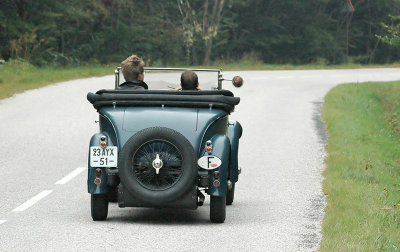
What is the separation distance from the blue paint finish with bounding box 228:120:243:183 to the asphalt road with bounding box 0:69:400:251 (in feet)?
1.32

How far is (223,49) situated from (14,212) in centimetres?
4870

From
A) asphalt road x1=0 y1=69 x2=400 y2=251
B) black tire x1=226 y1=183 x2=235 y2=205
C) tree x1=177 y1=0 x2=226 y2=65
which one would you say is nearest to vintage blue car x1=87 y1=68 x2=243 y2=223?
asphalt road x1=0 y1=69 x2=400 y2=251

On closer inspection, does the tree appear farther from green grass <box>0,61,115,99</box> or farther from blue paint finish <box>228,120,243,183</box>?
blue paint finish <box>228,120,243,183</box>

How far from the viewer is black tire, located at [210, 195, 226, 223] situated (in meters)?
8.63

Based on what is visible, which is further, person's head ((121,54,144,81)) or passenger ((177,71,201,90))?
person's head ((121,54,144,81))

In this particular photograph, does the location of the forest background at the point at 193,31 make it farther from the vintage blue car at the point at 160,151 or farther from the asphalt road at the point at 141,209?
the vintage blue car at the point at 160,151

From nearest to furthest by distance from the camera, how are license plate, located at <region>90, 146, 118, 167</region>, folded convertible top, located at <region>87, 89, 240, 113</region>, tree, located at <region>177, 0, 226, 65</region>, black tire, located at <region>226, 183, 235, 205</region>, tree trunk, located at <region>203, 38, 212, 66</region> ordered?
1. license plate, located at <region>90, 146, 118, 167</region>
2. folded convertible top, located at <region>87, 89, 240, 113</region>
3. black tire, located at <region>226, 183, 235, 205</region>
4. tree, located at <region>177, 0, 226, 65</region>
5. tree trunk, located at <region>203, 38, 212, 66</region>

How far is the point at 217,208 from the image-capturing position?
8.67m

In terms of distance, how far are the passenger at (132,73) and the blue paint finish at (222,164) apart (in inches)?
51.1

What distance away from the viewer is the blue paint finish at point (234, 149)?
30.3ft

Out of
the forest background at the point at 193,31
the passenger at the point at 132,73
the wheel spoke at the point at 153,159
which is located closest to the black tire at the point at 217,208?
the wheel spoke at the point at 153,159

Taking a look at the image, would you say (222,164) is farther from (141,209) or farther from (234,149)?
(141,209)

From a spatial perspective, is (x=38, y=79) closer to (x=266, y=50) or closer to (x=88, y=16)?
(x=88, y=16)

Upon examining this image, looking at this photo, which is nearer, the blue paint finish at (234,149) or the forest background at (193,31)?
the blue paint finish at (234,149)
